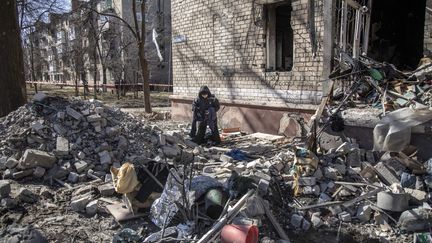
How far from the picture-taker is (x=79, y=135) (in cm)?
642

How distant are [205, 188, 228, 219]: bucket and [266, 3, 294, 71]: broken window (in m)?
4.79

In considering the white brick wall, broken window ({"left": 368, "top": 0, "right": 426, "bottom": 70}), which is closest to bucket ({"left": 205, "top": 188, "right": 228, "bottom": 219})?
the white brick wall

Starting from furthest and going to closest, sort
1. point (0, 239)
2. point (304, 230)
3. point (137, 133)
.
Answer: point (137, 133) < point (304, 230) < point (0, 239)

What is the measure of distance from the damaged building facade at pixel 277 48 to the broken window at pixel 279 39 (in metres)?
0.02

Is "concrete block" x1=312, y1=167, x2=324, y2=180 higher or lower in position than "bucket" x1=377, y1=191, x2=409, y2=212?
higher

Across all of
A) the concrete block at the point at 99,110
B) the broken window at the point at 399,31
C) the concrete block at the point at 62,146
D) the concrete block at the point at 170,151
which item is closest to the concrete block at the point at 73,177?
the concrete block at the point at 62,146

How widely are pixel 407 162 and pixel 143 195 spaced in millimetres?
3414

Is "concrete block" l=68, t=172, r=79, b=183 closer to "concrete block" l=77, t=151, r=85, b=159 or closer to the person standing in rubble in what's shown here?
"concrete block" l=77, t=151, r=85, b=159

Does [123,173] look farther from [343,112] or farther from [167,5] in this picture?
[167,5]

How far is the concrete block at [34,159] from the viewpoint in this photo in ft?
18.4

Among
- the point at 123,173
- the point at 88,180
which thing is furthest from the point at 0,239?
the point at 88,180

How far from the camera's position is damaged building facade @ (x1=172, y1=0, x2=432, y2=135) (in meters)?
6.80

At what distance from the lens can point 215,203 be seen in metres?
3.98

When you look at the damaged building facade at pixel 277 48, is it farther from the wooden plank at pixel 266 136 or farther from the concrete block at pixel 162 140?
the concrete block at pixel 162 140
